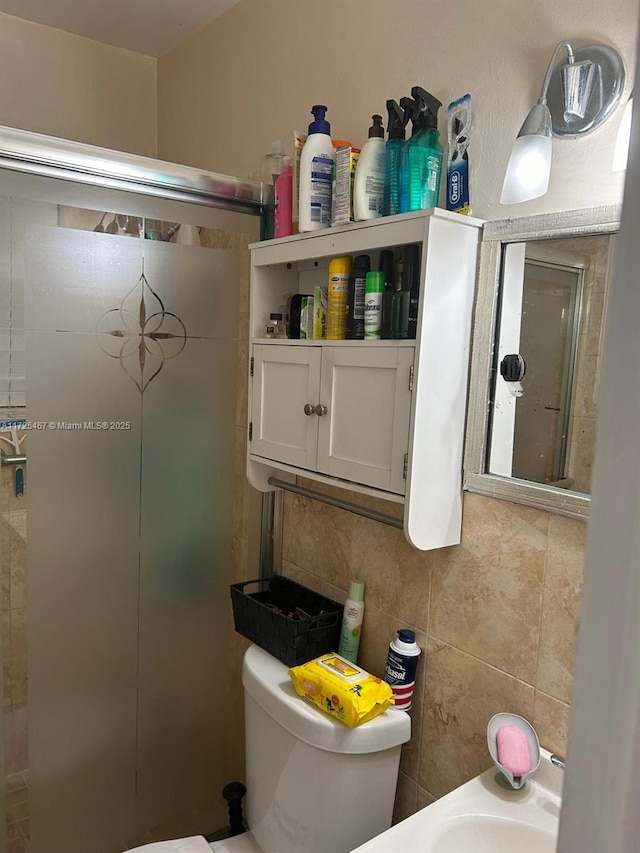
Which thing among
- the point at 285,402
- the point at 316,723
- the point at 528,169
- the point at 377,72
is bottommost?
the point at 316,723

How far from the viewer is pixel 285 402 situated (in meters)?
1.45

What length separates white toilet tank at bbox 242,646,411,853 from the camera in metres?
1.20

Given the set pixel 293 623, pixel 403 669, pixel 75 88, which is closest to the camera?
pixel 403 669

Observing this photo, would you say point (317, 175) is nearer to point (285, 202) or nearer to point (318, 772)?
point (285, 202)

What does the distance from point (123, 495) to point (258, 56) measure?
47.8 inches

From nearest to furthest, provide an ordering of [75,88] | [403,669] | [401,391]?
[401,391], [403,669], [75,88]

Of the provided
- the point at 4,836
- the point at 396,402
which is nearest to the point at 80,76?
the point at 396,402

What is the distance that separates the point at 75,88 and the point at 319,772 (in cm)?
205

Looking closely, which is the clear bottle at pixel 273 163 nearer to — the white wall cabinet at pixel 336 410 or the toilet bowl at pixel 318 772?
the white wall cabinet at pixel 336 410

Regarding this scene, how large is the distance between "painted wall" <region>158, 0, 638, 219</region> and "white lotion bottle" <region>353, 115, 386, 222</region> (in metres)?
0.15

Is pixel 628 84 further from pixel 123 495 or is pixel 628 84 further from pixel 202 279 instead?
pixel 123 495

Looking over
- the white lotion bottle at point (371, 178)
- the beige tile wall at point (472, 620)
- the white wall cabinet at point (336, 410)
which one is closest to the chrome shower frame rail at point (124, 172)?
the white wall cabinet at point (336, 410)

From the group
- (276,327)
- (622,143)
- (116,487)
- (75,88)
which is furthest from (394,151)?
(75,88)

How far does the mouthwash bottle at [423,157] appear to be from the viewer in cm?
113
